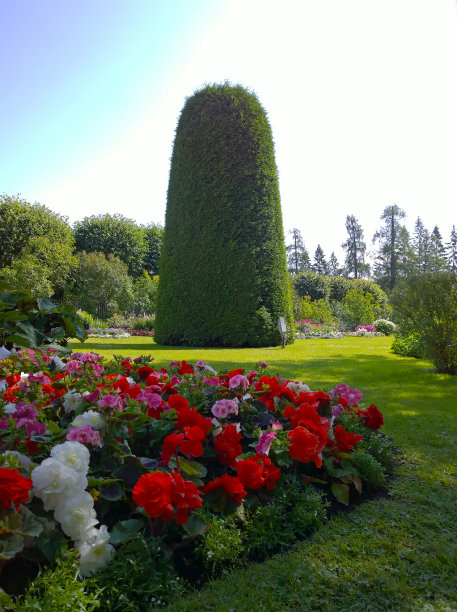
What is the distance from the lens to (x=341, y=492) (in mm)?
1992

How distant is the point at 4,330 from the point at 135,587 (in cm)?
242

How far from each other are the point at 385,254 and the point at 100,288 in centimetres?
2774

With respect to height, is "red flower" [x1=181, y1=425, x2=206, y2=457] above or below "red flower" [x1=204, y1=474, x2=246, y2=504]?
above

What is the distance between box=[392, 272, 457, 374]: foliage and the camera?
5.65 metres

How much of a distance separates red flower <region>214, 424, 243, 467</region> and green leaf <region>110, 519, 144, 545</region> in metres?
0.50

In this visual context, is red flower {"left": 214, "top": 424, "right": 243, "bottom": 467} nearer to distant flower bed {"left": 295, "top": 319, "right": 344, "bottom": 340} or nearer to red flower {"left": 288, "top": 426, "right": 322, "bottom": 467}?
red flower {"left": 288, "top": 426, "right": 322, "bottom": 467}

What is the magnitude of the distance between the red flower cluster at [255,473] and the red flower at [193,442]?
19 cm

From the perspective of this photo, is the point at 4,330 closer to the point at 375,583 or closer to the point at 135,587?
the point at 135,587

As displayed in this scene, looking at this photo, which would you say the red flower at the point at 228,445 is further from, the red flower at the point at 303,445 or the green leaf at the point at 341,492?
the green leaf at the point at 341,492

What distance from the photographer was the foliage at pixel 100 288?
21.5 metres

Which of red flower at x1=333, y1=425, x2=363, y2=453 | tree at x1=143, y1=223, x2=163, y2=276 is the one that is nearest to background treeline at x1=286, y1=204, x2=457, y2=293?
red flower at x1=333, y1=425, x2=363, y2=453

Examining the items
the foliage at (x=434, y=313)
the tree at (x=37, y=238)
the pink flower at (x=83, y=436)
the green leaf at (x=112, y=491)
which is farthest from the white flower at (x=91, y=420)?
the tree at (x=37, y=238)

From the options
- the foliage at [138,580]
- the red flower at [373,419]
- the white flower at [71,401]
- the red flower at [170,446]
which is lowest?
the foliage at [138,580]

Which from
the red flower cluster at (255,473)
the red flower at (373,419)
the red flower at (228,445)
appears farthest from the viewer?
the red flower at (373,419)
